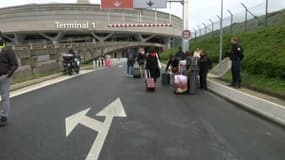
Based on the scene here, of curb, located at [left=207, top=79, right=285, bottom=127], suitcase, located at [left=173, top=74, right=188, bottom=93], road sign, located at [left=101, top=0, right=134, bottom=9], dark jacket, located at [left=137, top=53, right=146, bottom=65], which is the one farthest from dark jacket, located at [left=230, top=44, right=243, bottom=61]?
road sign, located at [left=101, top=0, right=134, bottom=9]

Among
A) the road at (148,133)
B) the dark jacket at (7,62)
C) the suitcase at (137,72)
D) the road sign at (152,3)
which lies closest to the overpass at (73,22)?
the road sign at (152,3)

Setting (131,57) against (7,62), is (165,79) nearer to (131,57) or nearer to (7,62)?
(131,57)

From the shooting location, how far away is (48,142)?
583 cm

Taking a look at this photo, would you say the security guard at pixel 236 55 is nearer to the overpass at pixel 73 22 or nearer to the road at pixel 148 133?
the road at pixel 148 133

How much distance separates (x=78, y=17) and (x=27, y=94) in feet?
316

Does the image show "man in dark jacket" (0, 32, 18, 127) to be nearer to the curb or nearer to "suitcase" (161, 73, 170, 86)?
the curb

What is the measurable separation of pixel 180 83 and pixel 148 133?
6335 mm

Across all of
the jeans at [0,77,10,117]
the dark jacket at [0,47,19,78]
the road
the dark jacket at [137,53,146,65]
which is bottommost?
the road

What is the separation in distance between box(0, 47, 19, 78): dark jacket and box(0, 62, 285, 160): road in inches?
43.4

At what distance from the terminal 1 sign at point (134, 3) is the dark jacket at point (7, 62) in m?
17.2

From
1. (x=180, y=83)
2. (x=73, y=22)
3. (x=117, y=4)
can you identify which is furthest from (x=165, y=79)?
(x=73, y=22)

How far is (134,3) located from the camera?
24016mm

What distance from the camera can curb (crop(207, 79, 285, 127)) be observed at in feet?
25.8

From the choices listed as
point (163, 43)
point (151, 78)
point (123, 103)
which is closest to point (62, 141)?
point (123, 103)
